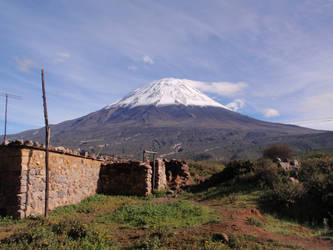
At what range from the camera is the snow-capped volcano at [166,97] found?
→ 536 ft

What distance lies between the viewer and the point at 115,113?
148625 millimetres

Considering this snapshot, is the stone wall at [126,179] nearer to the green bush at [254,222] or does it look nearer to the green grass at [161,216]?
the green grass at [161,216]

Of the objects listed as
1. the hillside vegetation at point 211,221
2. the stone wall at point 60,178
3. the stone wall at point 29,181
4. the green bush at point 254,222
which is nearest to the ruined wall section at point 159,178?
the stone wall at point 60,178

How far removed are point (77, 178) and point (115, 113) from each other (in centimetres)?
13857

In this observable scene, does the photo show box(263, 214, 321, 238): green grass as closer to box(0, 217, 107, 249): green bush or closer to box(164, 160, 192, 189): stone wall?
box(0, 217, 107, 249): green bush

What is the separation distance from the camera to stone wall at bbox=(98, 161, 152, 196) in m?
14.5

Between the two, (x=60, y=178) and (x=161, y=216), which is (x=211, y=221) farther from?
(x=60, y=178)

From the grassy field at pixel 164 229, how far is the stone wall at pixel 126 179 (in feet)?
7.51

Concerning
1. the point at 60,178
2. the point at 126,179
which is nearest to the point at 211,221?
the point at 60,178

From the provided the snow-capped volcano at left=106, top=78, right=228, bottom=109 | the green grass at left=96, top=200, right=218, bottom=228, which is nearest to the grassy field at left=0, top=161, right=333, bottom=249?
the green grass at left=96, top=200, right=218, bottom=228

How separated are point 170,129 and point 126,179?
88.2 meters

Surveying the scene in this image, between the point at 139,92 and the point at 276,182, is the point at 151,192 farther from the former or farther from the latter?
the point at 139,92

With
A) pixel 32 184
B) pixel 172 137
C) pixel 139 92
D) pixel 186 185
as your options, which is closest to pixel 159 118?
pixel 172 137

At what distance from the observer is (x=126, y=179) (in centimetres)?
1491
